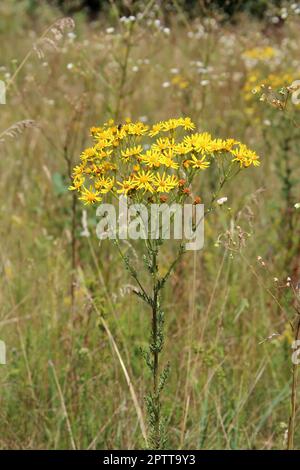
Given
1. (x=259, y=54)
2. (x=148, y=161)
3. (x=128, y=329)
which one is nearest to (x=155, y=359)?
(x=148, y=161)

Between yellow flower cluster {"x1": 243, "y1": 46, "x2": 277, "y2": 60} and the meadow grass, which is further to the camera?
yellow flower cluster {"x1": 243, "y1": 46, "x2": 277, "y2": 60}

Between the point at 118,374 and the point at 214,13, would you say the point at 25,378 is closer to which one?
the point at 118,374

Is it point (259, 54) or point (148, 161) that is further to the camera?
point (259, 54)

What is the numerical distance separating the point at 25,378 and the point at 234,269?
1.12 metres

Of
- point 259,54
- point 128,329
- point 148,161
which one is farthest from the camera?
point 259,54

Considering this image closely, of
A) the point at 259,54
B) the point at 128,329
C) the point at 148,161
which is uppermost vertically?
the point at 259,54

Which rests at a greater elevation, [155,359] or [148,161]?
[148,161]

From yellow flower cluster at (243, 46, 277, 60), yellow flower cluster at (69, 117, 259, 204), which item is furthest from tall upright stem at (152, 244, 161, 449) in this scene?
yellow flower cluster at (243, 46, 277, 60)

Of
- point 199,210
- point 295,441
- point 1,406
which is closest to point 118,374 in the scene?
point 1,406

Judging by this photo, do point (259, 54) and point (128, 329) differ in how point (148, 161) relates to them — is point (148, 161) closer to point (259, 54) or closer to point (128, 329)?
point (128, 329)

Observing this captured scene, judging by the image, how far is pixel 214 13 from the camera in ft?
11.3

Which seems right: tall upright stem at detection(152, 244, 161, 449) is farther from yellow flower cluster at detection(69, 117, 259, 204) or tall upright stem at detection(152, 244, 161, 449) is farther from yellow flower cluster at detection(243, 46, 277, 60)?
yellow flower cluster at detection(243, 46, 277, 60)

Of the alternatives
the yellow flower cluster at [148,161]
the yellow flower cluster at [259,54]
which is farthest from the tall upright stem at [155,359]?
the yellow flower cluster at [259,54]

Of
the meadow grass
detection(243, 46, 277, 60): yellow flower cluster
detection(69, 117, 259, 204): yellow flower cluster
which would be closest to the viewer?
detection(69, 117, 259, 204): yellow flower cluster
